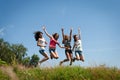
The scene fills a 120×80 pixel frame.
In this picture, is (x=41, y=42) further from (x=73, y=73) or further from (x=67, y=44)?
(x=73, y=73)

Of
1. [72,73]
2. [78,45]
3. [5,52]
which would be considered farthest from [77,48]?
[5,52]

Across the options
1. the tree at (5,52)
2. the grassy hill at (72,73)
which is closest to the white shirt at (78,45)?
the grassy hill at (72,73)

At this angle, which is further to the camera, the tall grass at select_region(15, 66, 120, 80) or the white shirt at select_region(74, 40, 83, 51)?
the white shirt at select_region(74, 40, 83, 51)

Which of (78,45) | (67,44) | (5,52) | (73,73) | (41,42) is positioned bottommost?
(73,73)

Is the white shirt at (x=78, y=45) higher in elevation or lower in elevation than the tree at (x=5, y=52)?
lower

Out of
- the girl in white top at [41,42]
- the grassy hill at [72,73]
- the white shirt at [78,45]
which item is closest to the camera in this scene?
the grassy hill at [72,73]

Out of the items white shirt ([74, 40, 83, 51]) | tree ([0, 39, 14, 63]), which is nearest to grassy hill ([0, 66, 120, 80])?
white shirt ([74, 40, 83, 51])

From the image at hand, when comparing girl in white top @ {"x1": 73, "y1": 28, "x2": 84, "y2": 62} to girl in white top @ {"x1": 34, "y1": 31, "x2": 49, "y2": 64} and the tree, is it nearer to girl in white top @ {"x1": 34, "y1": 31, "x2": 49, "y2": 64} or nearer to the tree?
girl in white top @ {"x1": 34, "y1": 31, "x2": 49, "y2": 64}

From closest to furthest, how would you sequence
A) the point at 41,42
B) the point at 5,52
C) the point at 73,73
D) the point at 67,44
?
the point at 73,73
the point at 41,42
the point at 67,44
the point at 5,52

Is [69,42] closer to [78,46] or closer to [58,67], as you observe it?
[78,46]

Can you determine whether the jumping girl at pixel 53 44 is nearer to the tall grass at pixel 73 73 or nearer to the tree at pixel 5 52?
the tall grass at pixel 73 73

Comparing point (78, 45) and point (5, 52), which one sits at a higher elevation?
point (5, 52)

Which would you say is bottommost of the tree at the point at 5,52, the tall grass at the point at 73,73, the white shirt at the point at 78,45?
the tall grass at the point at 73,73

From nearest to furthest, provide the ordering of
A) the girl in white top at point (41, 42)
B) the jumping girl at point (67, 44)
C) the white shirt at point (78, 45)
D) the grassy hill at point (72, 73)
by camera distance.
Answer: the grassy hill at point (72, 73) → the girl in white top at point (41, 42) → the jumping girl at point (67, 44) → the white shirt at point (78, 45)
